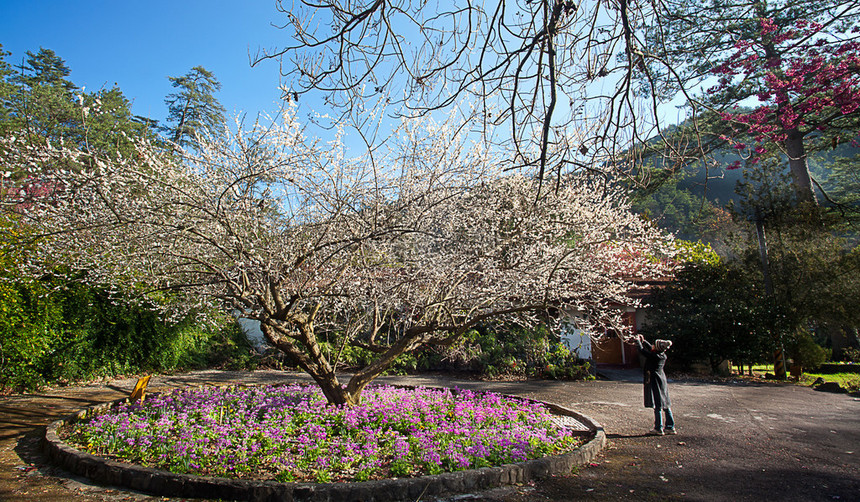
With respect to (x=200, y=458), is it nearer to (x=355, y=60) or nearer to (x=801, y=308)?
(x=355, y=60)

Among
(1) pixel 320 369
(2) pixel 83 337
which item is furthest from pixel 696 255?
(2) pixel 83 337

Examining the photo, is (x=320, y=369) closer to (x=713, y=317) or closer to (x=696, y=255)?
(x=713, y=317)

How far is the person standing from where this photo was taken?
20.6 ft

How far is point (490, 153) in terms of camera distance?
291 inches

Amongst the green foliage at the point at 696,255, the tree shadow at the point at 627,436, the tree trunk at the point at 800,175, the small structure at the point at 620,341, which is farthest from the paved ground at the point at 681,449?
the tree trunk at the point at 800,175

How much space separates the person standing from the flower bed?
1301mm

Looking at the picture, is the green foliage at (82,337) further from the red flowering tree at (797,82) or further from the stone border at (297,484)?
the red flowering tree at (797,82)

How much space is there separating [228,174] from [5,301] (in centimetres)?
609

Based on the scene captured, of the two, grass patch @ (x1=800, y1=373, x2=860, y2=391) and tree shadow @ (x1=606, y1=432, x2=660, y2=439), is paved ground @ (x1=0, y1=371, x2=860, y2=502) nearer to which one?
tree shadow @ (x1=606, y1=432, x2=660, y2=439)

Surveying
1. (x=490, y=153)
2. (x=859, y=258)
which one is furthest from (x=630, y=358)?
(x=490, y=153)

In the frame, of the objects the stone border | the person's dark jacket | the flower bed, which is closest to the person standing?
the person's dark jacket

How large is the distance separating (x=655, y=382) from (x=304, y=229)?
16.8 feet

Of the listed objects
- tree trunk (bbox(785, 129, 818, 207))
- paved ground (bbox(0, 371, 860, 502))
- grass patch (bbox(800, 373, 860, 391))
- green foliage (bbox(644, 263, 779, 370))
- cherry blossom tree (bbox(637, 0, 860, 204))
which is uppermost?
tree trunk (bbox(785, 129, 818, 207))

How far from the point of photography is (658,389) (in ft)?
20.7
